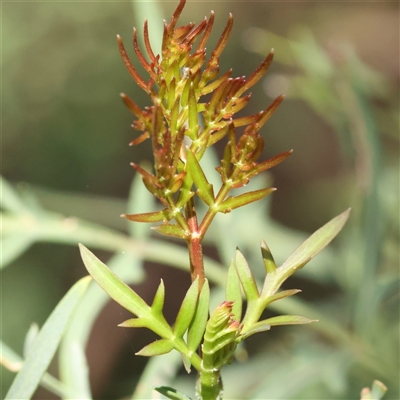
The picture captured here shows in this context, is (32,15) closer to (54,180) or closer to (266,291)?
(54,180)

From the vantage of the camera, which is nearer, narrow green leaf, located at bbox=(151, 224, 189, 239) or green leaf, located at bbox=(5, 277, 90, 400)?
narrow green leaf, located at bbox=(151, 224, 189, 239)

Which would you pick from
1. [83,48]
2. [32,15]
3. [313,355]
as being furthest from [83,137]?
[313,355]

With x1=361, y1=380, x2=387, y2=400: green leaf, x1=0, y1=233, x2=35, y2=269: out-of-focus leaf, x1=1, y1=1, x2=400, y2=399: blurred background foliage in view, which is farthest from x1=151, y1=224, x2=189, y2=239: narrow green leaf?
x1=0, y1=233, x2=35, y2=269: out-of-focus leaf

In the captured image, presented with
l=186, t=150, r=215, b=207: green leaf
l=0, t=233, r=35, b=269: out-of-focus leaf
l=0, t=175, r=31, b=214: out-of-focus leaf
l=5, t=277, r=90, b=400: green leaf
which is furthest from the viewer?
l=0, t=175, r=31, b=214: out-of-focus leaf

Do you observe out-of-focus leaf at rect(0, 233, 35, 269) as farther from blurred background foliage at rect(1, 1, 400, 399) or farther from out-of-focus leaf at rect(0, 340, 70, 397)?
out-of-focus leaf at rect(0, 340, 70, 397)

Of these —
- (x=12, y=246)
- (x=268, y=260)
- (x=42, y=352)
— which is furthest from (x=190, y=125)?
(x=12, y=246)

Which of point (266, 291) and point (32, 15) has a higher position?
point (32, 15)

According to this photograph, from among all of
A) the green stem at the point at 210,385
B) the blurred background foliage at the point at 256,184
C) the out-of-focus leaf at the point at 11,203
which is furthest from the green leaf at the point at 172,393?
the out-of-focus leaf at the point at 11,203
